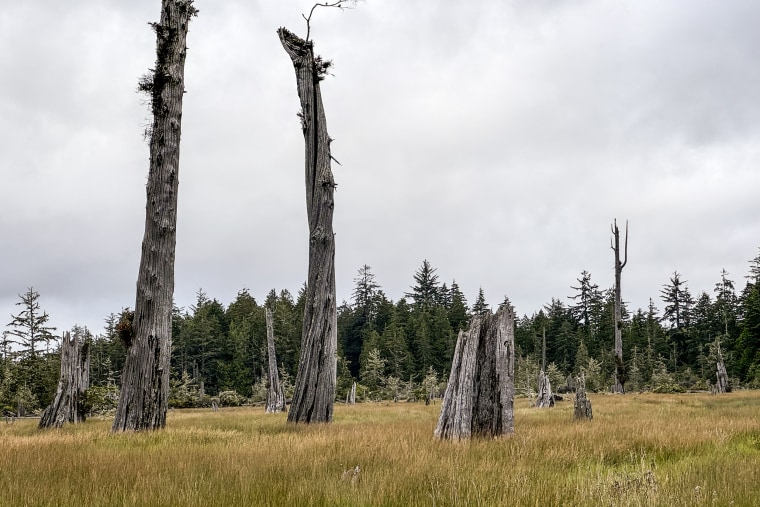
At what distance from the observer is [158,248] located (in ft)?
31.8

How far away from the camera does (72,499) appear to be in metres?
3.48

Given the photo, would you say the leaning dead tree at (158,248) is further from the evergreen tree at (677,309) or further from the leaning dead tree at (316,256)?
the evergreen tree at (677,309)

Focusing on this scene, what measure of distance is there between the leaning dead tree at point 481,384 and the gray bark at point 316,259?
12.3 ft

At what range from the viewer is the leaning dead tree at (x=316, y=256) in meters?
10.8

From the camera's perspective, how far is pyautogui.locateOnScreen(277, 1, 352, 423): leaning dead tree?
10.8 m

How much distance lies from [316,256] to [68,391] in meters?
8.64

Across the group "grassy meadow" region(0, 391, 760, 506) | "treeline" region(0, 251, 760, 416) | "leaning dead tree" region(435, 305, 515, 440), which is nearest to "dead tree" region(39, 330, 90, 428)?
"grassy meadow" region(0, 391, 760, 506)

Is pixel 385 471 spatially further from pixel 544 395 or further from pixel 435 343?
pixel 435 343

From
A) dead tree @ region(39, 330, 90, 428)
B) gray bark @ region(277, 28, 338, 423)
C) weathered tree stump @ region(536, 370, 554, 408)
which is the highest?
gray bark @ region(277, 28, 338, 423)

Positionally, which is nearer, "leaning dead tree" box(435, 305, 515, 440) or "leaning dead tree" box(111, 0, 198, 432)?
"leaning dead tree" box(435, 305, 515, 440)

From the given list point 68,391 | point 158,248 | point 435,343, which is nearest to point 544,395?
point 68,391

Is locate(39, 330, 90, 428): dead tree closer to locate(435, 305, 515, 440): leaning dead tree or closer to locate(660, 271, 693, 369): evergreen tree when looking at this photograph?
locate(435, 305, 515, 440): leaning dead tree

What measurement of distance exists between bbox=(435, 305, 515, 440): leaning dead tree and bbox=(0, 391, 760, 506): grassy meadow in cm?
65

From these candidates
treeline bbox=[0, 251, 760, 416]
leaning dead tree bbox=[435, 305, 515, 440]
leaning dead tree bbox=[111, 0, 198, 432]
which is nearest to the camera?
leaning dead tree bbox=[435, 305, 515, 440]
